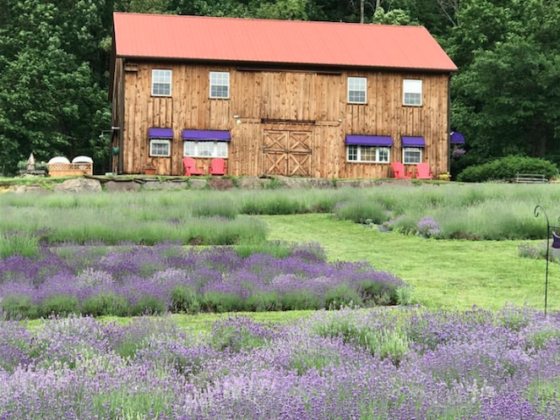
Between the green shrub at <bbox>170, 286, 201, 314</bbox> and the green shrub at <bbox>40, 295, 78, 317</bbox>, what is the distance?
110 cm

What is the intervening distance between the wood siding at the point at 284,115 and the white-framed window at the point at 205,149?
297 mm

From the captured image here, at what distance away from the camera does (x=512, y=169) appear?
3322 centimetres

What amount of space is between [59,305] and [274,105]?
27.0m

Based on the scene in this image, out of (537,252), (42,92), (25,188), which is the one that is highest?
(42,92)

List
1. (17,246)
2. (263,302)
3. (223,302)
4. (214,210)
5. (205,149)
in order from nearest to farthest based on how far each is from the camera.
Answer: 1. (223,302)
2. (263,302)
3. (17,246)
4. (214,210)
5. (205,149)

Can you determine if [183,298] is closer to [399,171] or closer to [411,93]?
[399,171]

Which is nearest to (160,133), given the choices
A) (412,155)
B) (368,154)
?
(368,154)

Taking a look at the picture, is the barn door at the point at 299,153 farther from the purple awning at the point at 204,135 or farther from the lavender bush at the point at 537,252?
the lavender bush at the point at 537,252

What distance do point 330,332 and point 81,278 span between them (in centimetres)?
379

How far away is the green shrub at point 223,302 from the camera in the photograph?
8383 mm

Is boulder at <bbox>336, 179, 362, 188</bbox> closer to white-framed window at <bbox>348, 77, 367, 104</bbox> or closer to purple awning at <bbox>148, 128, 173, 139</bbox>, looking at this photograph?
white-framed window at <bbox>348, 77, 367, 104</bbox>

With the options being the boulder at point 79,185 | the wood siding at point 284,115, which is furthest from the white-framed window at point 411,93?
the boulder at point 79,185

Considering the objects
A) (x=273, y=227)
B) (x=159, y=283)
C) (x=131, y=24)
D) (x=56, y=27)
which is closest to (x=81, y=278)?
(x=159, y=283)

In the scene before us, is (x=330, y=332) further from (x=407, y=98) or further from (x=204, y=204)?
(x=407, y=98)
